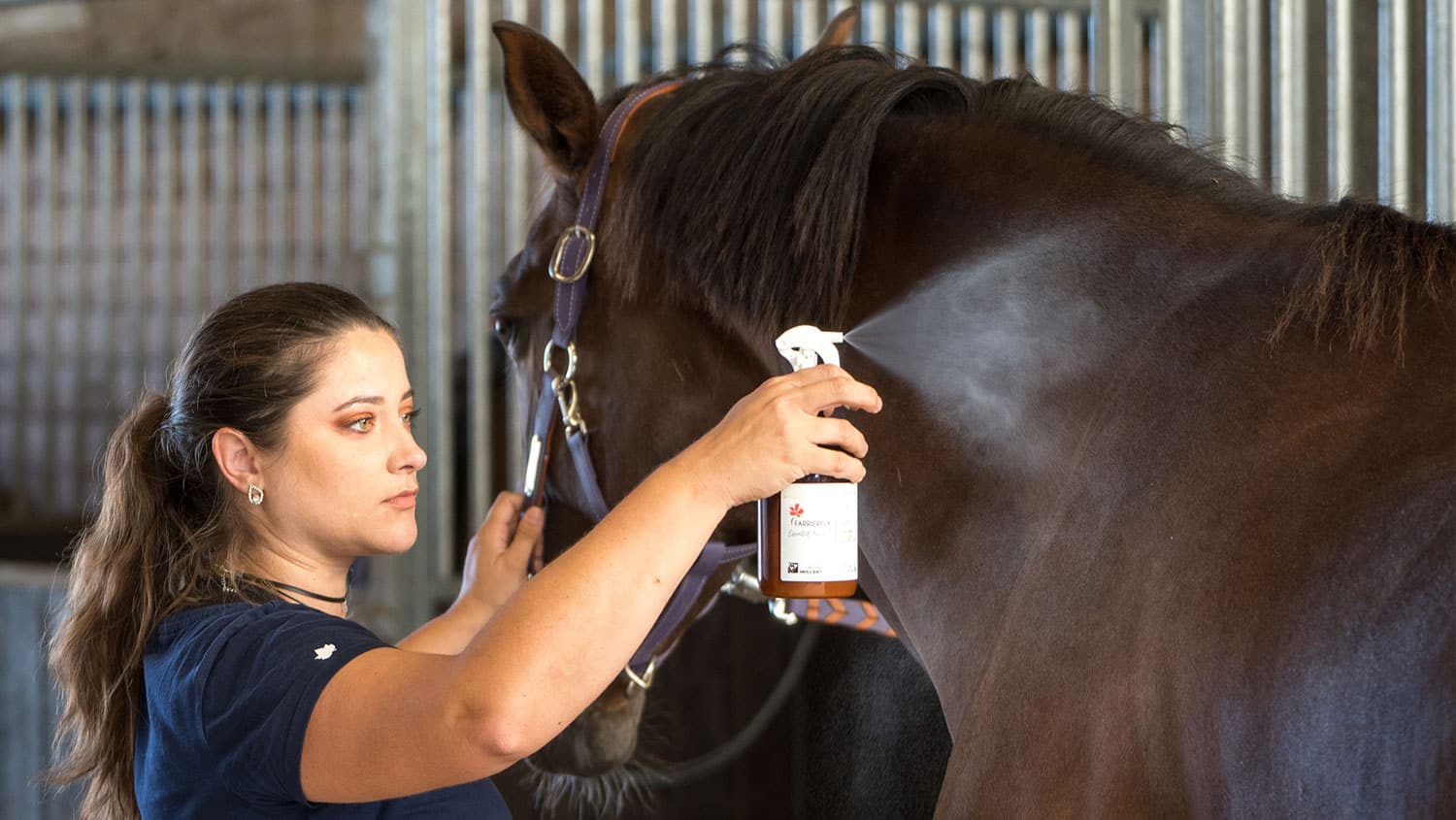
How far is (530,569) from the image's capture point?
156 cm

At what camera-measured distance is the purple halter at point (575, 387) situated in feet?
4.51

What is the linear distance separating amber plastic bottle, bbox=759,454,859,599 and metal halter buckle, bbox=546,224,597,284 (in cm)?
46

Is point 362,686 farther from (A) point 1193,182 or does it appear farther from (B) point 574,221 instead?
(A) point 1193,182

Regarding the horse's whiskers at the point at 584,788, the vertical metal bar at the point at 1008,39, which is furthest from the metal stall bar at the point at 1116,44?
the horse's whiskers at the point at 584,788

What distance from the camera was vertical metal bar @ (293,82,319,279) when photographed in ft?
11.5

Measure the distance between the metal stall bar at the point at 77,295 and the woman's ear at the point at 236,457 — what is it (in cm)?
260

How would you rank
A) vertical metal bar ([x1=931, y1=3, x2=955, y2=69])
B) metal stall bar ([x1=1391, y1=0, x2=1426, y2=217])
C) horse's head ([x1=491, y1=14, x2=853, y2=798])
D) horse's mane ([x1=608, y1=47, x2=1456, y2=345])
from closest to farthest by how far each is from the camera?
horse's mane ([x1=608, y1=47, x2=1456, y2=345]) → horse's head ([x1=491, y1=14, x2=853, y2=798]) → metal stall bar ([x1=1391, y1=0, x2=1426, y2=217]) → vertical metal bar ([x1=931, y1=3, x2=955, y2=69])

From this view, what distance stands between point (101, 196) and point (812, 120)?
121 inches

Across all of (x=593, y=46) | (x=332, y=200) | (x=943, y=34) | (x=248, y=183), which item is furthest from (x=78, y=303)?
(x=943, y=34)

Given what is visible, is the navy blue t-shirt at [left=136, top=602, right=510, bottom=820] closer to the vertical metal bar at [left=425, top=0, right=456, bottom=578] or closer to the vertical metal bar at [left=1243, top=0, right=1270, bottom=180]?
the vertical metal bar at [left=425, top=0, right=456, bottom=578]

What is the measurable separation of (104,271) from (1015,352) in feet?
12.8

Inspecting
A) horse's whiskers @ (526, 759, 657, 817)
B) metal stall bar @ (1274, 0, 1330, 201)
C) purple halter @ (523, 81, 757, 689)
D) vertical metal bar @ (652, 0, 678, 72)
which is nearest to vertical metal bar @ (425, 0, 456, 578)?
vertical metal bar @ (652, 0, 678, 72)

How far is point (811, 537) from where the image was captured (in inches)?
39.3

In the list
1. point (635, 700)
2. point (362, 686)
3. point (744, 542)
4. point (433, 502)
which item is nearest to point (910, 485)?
point (744, 542)
